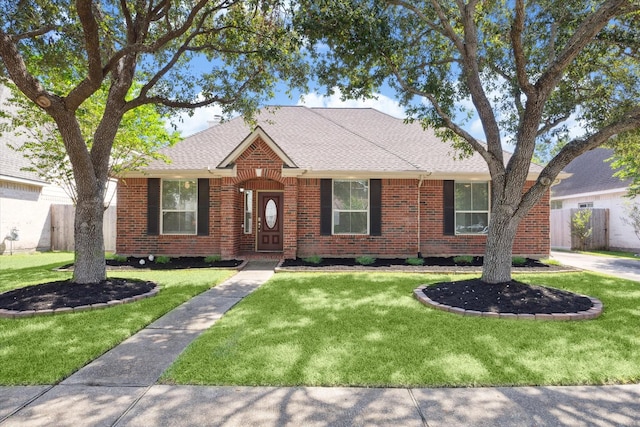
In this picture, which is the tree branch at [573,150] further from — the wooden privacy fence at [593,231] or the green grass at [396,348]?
the wooden privacy fence at [593,231]

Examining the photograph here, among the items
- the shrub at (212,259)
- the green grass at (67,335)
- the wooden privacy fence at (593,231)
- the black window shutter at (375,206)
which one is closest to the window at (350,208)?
the black window shutter at (375,206)

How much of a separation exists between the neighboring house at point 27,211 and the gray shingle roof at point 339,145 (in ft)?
19.1

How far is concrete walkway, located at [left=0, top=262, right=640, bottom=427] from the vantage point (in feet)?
9.03

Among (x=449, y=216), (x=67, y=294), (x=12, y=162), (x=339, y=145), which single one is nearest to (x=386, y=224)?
(x=449, y=216)

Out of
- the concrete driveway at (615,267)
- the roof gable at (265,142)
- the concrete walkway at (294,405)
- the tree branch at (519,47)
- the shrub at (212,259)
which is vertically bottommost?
the concrete walkway at (294,405)

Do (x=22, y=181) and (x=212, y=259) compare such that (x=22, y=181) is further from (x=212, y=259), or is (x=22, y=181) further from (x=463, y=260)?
(x=463, y=260)

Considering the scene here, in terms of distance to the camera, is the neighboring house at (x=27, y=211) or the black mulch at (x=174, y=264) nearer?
the black mulch at (x=174, y=264)

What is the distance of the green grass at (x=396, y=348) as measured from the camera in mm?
3449

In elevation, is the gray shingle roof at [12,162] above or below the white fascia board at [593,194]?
above

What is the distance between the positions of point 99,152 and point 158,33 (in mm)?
4092

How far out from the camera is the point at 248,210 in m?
13.3

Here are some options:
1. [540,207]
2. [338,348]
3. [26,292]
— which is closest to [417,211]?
[540,207]

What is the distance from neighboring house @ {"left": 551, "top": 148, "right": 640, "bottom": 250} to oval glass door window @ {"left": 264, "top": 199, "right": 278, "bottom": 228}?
14.4m

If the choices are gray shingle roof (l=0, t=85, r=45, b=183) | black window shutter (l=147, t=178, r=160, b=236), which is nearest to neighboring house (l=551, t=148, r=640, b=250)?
black window shutter (l=147, t=178, r=160, b=236)
